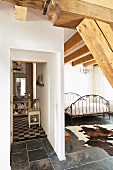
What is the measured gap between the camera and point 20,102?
20.3ft

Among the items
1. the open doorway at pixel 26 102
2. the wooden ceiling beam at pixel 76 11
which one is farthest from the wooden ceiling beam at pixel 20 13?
the open doorway at pixel 26 102

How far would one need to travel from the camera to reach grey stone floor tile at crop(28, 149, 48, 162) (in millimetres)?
2703

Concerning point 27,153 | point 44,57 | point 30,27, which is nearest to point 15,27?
point 30,27

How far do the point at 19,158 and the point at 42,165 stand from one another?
534mm

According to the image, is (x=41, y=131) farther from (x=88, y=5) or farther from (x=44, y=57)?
(x=88, y=5)

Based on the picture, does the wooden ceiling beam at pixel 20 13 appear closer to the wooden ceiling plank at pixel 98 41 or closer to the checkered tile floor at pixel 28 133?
the wooden ceiling plank at pixel 98 41

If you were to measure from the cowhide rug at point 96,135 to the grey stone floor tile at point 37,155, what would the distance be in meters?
1.05

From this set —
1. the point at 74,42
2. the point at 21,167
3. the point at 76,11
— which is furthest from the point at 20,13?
the point at 21,167

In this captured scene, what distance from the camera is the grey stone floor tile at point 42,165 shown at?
239 centimetres

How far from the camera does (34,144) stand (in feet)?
10.9

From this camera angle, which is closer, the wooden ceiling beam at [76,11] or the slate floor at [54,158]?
the wooden ceiling beam at [76,11]

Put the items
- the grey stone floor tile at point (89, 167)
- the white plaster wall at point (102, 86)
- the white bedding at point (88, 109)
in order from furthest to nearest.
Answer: the white plaster wall at point (102, 86) < the white bedding at point (88, 109) < the grey stone floor tile at point (89, 167)

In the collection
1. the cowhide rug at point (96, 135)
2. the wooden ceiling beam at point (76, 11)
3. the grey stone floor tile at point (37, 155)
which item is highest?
the wooden ceiling beam at point (76, 11)

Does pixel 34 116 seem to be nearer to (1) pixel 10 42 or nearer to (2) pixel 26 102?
(2) pixel 26 102
